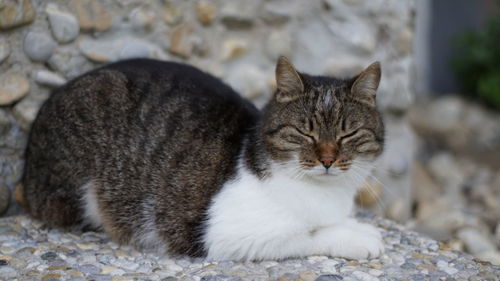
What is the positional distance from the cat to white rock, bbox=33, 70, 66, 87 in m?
0.14

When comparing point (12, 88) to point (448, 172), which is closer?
point (12, 88)

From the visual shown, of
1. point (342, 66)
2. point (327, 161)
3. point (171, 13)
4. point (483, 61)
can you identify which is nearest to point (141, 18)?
point (171, 13)

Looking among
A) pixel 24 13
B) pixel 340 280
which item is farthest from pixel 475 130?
pixel 24 13

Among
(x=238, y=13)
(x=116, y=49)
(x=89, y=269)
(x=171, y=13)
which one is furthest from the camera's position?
(x=238, y=13)

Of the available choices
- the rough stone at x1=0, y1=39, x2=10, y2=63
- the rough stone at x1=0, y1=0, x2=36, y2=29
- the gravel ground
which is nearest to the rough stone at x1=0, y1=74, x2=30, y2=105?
the rough stone at x1=0, y1=39, x2=10, y2=63

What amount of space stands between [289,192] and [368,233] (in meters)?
0.55

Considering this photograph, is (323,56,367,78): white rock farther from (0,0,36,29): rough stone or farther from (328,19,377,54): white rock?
(0,0,36,29): rough stone

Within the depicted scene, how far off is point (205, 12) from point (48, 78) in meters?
1.09

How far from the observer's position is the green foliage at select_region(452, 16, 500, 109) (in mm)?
7059

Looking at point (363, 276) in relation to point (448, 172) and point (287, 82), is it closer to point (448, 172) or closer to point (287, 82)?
point (287, 82)

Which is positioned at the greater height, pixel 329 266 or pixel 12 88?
pixel 12 88

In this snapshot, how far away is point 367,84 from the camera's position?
9.36 ft

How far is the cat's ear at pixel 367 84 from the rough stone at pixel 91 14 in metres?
1.64

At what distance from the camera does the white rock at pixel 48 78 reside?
11.5 feet
